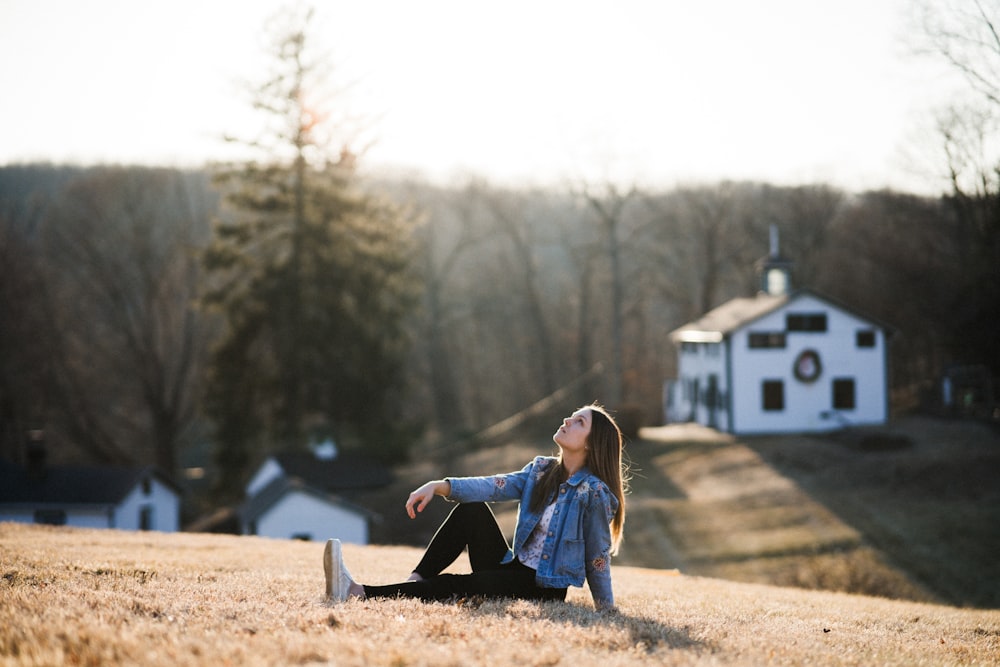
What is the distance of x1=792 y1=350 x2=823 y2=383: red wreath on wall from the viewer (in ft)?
146

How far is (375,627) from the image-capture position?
19.3 feet

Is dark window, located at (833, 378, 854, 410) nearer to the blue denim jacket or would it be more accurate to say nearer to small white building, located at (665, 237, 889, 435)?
small white building, located at (665, 237, 889, 435)

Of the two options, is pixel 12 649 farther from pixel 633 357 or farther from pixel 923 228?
pixel 633 357

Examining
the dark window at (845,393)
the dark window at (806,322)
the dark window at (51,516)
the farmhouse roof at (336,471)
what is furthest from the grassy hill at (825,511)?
the dark window at (51,516)

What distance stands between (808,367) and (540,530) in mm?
39991

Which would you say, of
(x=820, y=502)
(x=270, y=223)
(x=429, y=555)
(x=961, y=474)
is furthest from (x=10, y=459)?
(x=429, y=555)

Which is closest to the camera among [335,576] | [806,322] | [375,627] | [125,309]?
[375,627]

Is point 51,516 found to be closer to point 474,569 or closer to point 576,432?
point 474,569

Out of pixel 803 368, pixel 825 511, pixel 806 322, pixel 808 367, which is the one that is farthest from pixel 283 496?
pixel 806 322

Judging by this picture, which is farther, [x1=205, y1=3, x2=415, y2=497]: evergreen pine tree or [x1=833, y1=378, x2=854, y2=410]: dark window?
[x1=833, y1=378, x2=854, y2=410]: dark window

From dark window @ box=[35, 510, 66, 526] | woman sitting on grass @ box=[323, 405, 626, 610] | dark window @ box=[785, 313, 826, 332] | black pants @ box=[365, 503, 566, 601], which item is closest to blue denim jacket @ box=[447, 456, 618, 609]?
woman sitting on grass @ box=[323, 405, 626, 610]

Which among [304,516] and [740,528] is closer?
[740,528]

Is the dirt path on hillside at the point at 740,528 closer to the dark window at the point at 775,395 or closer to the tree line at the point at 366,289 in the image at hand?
the dark window at the point at 775,395

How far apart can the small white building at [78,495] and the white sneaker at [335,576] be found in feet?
129
